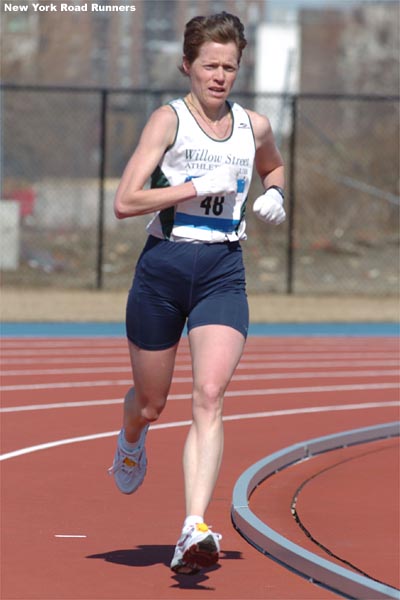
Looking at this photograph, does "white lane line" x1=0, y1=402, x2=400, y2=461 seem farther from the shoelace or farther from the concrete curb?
the shoelace

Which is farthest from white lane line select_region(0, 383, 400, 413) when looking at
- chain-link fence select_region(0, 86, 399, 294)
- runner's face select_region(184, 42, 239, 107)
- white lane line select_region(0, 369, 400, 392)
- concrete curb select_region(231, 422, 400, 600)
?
chain-link fence select_region(0, 86, 399, 294)

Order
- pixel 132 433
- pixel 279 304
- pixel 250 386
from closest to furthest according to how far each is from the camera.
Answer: pixel 132 433, pixel 250 386, pixel 279 304

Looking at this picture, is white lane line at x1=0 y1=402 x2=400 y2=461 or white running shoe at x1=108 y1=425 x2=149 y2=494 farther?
white lane line at x1=0 y1=402 x2=400 y2=461

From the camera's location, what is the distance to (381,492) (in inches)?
344

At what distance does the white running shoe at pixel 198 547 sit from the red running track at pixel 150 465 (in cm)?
14

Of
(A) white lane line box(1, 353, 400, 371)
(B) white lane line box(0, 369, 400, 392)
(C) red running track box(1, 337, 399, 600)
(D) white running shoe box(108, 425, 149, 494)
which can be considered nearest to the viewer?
(C) red running track box(1, 337, 399, 600)

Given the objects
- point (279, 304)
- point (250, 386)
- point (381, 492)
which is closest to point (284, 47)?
point (279, 304)

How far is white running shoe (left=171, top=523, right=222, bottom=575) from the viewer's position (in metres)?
6.12

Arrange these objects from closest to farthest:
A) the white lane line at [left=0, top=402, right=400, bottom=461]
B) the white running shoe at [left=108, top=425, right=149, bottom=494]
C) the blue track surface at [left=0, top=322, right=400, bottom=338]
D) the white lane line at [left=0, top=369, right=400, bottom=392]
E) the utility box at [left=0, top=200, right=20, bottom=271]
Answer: the white running shoe at [left=108, top=425, right=149, bottom=494] < the white lane line at [left=0, top=402, right=400, bottom=461] < the white lane line at [left=0, top=369, right=400, bottom=392] < the blue track surface at [left=0, top=322, right=400, bottom=338] < the utility box at [left=0, top=200, right=20, bottom=271]

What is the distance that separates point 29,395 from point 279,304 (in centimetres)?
923

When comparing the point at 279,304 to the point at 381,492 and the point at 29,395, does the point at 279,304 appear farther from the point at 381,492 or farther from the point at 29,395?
the point at 381,492

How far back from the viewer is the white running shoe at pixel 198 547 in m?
6.12

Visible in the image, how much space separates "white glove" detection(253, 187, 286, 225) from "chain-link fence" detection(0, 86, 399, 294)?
48.4 ft

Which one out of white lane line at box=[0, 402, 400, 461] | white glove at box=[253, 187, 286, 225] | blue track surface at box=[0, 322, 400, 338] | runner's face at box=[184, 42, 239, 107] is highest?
runner's face at box=[184, 42, 239, 107]
